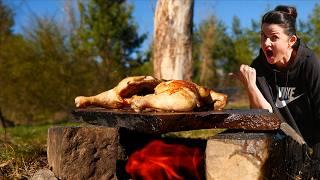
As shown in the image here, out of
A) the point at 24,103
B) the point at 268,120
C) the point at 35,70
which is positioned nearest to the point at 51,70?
the point at 35,70

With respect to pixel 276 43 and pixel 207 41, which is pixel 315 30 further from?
pixel 276 43

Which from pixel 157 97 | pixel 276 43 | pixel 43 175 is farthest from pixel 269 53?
pixel 43 175

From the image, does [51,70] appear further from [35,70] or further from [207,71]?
[207,71]

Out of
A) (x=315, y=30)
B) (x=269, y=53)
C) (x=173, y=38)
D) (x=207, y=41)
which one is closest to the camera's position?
(x=269, y=53)

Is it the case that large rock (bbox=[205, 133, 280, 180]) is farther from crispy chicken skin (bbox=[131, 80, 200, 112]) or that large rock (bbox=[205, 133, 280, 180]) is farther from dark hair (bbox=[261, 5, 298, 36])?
dark hair (bbox=[261, 5, 298, 36])

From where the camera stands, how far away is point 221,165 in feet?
8.54

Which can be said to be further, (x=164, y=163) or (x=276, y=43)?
(x=276, y=43)

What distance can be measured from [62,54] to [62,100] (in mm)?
2011

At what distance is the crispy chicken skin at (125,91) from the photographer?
10.2 feet

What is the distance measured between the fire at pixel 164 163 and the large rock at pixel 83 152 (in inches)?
8.2

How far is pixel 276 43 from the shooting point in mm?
3611

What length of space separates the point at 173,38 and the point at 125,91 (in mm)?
2366

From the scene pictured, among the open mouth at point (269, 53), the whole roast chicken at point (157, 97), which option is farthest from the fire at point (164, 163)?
the open mouth at point (269, 53)

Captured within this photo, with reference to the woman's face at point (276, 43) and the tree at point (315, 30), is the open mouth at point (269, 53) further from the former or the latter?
the tree at point (315, 30)
